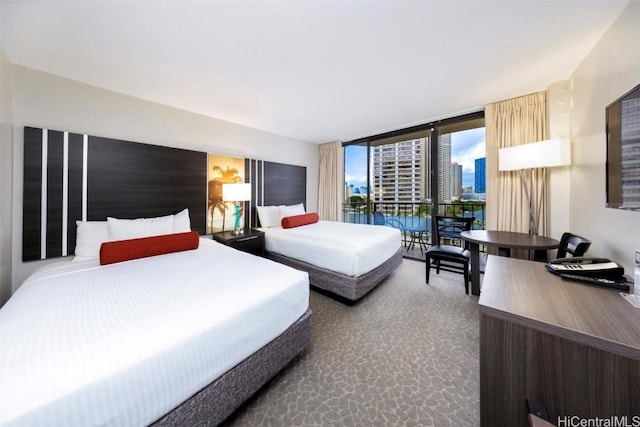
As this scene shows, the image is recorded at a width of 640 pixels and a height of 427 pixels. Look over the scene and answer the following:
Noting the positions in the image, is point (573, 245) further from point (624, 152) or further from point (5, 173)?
point (5, 173)

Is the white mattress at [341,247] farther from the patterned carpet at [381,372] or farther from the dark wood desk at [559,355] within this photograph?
the dark wood desk at [559,355]

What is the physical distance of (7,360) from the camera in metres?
0.76

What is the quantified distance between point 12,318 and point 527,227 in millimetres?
4655

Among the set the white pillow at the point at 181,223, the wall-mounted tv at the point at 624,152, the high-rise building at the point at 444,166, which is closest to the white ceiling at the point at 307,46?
the wall-mounted tv at the point at 624,152

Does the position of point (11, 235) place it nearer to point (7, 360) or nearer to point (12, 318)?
point (12, 318)

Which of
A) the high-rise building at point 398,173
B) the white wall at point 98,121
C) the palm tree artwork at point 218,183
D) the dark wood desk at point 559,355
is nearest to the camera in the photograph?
the dark wood desk at point 559,355

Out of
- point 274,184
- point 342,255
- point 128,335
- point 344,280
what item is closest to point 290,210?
point 274,184

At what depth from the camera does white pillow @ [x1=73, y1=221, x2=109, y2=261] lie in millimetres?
2111

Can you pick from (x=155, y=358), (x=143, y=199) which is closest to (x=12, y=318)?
(x=155, y=358)

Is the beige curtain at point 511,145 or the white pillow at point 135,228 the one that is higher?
the beige curtain at point 511,145

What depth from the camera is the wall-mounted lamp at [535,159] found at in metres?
2.29

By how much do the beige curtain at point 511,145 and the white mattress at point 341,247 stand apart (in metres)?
1.46

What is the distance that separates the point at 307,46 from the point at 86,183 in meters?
2.66

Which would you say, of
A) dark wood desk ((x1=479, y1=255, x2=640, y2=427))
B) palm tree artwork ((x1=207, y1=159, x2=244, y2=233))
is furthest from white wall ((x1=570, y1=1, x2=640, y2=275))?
palm tree artwork ((x1=207, y1=159, x2=244, y2=233))
